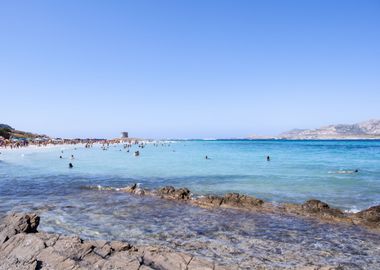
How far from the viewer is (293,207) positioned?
16.5m

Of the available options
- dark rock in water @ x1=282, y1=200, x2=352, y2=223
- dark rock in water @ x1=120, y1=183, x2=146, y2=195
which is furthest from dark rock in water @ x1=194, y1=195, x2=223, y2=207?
dark rock in water @ x1=120, y1=183, x2=146, y2=195

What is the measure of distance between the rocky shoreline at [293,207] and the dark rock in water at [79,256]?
8.97m

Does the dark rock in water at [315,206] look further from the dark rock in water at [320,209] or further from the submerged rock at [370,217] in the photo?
the submerged rock at [370,217]

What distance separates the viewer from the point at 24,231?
32.6ft

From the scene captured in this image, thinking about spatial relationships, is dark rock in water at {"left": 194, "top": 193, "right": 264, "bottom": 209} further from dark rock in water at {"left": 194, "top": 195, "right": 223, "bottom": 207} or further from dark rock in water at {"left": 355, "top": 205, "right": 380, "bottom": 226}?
dark rock in water at {"left": 355, "top": 205, "right": 380, "bottom": 226}

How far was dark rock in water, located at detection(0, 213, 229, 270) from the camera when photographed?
295 inches

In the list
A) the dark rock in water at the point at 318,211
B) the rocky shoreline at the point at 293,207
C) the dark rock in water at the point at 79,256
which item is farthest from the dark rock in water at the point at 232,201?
the dark rock in water at the point at 79,256

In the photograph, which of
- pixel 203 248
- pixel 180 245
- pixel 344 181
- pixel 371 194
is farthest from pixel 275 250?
pixel 344 181

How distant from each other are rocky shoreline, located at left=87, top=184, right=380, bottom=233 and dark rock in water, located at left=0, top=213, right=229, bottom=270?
8966mm

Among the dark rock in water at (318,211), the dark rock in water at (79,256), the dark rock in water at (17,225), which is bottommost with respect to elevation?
the dark rock in water at (318,211)

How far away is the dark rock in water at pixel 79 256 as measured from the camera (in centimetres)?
749

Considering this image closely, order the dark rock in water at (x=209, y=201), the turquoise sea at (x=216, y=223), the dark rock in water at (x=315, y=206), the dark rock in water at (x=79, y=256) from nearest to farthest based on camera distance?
the dark rock in water at (x=79, y=256) → the turquoise sea at (x=216, y=223) → the dark rock in water at (x=315, y=206) → the dark rock in water at (x=209, y=201)

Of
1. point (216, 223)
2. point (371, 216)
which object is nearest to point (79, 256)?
point (216, 223)

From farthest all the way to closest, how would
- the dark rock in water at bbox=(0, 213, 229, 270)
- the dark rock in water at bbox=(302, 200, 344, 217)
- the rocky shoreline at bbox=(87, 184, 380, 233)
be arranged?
1. the dark rock in water at bbox=(302, 200, 344, 217)
2. the rocky shoreline at bbox=(87, 184, 380, 233)
3. the dark rock in water at bbox=(0, 213, 229, 270)
